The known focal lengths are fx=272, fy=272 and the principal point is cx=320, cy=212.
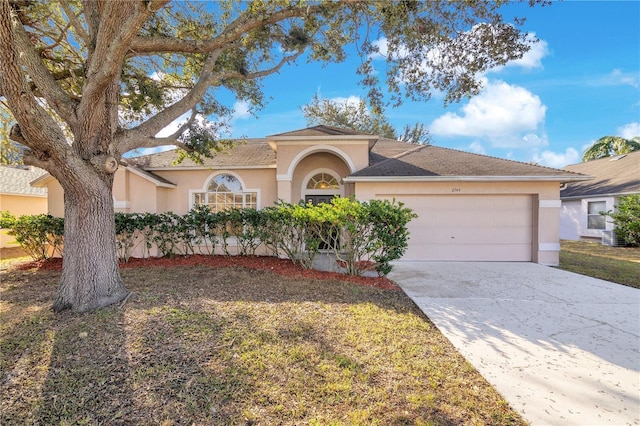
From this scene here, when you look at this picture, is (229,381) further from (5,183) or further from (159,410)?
(5,183)

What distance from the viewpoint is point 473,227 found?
984 cm

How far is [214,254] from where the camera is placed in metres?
10.3

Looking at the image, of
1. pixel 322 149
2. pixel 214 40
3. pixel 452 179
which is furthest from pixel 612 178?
pixel 214 40

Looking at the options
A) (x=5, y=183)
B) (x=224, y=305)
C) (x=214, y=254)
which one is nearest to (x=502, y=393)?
(x=224, y=305)

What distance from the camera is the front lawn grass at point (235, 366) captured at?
8.75 ft

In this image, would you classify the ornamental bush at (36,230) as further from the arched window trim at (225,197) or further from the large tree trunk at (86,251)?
the large tree trunk at (86,251)

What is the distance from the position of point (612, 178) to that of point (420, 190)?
15.6 meters

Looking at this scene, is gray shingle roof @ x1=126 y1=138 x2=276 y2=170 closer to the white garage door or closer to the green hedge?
the green hedge

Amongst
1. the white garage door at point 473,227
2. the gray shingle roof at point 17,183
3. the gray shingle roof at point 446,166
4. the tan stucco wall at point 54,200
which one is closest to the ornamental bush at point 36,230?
the tan stucco wall at point 54,200

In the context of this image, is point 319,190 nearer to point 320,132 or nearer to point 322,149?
point 322,149

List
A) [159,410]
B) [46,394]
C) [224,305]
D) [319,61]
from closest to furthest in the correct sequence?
[159,410] < [46,394] < [224,305] < [319,61]

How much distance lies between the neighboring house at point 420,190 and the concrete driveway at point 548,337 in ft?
7.00

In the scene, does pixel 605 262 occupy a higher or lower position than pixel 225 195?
lower

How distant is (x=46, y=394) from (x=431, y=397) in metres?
4.09
